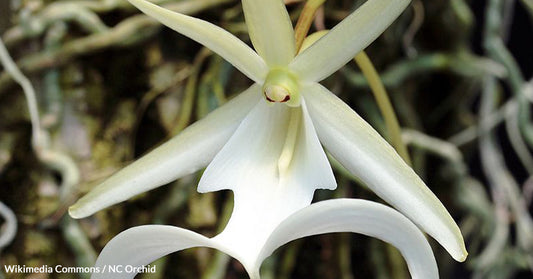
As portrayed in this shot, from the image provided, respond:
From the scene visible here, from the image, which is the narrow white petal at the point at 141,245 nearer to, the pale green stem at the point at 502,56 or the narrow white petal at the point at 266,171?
the narrow white petal at the point at 266,171

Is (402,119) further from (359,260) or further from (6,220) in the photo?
(6,220)

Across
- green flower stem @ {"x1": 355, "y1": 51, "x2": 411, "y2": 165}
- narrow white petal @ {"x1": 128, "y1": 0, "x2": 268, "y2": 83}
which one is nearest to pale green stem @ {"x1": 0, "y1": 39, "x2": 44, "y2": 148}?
narrow white petal @ {"x1": 128, "y1": 0, "x2": 268, "y2": 83}

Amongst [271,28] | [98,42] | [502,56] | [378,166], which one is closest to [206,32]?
[271,28]

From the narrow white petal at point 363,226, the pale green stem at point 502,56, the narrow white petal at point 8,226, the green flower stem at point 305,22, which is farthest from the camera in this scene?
the pale green stem at point 502,56

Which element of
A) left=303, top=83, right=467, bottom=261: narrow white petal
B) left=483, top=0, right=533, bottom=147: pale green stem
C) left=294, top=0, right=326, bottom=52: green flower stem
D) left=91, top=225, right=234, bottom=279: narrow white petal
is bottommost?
left=91, top=225, right=234, bottom=279: narrow white petal

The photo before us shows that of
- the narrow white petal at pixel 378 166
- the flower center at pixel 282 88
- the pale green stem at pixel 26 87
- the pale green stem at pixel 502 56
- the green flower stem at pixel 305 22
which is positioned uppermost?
the pale green stem at pixel 502 56

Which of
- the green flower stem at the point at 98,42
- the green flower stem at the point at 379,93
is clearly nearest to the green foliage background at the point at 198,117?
the green flower stem at the point at 98,42

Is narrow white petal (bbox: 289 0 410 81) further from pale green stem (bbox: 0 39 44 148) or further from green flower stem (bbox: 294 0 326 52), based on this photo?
pale green stem (bbox: 0 39 44 148)
